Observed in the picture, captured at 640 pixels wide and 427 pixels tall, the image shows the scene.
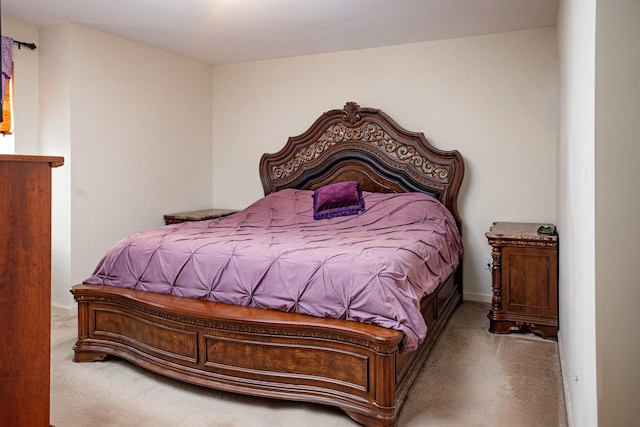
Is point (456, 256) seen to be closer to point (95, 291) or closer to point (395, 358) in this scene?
point (395, 358)

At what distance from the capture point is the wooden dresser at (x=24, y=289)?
1238 millimetres

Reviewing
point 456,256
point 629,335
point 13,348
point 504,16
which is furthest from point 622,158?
point 504,16

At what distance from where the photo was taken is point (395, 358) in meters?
2.15

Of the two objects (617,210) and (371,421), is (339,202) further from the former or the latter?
(617,210)

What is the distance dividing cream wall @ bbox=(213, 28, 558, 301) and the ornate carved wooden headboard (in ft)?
0.56

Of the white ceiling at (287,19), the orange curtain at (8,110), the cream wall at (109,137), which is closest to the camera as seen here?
the white ceiling at (287,19)

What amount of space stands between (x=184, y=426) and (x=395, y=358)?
3.28 ft

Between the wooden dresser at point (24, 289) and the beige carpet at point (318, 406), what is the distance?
99cm

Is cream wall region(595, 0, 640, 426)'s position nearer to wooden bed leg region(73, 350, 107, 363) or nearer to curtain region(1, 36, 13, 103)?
wooden bed leg region(73, 350, 107, 363)

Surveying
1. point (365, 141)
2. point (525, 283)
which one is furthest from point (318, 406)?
point (365, 141)

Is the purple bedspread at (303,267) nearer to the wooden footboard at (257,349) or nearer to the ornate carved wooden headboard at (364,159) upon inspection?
the wooden footboard at (257,349)

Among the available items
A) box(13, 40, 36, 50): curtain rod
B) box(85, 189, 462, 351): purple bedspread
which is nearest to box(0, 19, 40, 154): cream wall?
box(13, 40, 36, 50): curtain rod

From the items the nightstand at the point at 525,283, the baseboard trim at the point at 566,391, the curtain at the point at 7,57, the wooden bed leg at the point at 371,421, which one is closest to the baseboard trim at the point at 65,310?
the curtain at the point at 7,57

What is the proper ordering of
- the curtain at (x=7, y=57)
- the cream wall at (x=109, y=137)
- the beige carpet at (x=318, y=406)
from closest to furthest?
1. the beige carpet at (x=318, y=406)
2. the curtain at (x=7, y=57)
3. the cream wall at (x=109, y=137)
